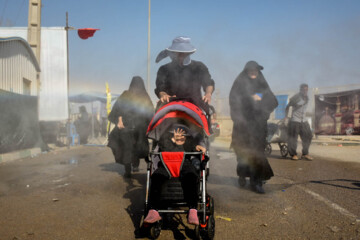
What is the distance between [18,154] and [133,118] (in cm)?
623

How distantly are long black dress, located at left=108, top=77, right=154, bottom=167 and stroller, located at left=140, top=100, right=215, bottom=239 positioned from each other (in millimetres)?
2709

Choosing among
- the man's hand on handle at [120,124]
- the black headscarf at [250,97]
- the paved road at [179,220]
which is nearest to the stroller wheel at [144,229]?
the paved road at [179,220]

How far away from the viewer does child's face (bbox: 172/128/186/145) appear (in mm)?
3840

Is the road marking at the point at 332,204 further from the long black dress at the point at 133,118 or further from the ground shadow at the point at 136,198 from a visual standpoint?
the long black dress at the point at 133,118

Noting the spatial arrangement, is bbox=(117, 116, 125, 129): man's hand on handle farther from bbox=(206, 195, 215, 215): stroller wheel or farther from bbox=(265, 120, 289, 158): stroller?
bbox=(265, 120, 289, 158): stroller

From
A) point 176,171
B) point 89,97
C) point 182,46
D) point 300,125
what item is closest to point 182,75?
point 182,46

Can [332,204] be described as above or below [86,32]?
below

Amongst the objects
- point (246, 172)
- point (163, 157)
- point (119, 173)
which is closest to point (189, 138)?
point (163, 157)

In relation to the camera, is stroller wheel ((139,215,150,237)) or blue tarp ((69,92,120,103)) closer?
stroller wheel ((139,215,150,237))

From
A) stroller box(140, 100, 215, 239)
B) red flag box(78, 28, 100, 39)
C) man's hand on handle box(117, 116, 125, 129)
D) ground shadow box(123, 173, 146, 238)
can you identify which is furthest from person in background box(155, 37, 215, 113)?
red flag box(78, 28, 100, 39)

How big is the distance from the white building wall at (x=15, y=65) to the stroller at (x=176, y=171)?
965 cm

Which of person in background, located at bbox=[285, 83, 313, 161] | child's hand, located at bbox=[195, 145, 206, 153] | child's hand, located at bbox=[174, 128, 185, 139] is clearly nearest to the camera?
child's hand, located at bbox=[195, 145, 206, 153]

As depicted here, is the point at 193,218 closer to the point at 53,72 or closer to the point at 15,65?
the point at 15,65

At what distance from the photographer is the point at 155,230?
3.25 m
